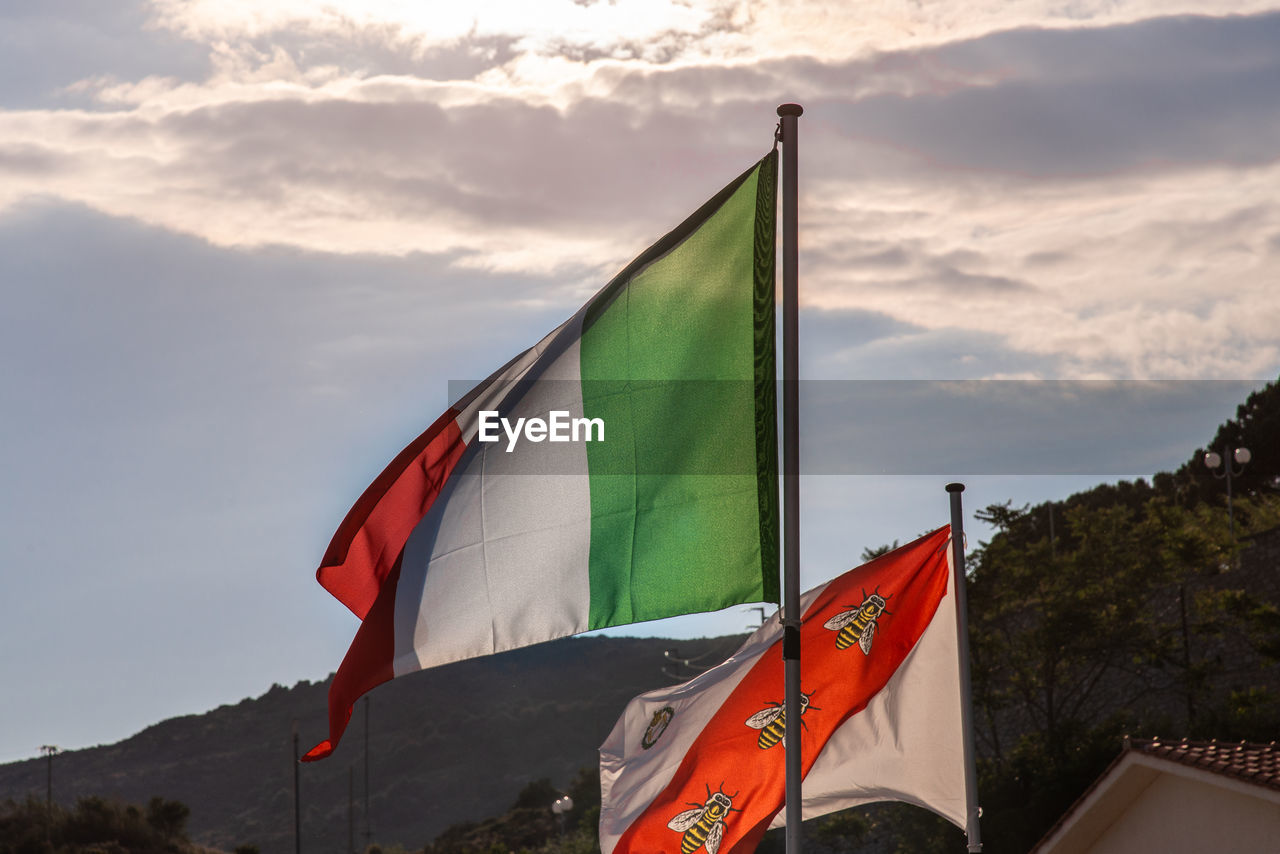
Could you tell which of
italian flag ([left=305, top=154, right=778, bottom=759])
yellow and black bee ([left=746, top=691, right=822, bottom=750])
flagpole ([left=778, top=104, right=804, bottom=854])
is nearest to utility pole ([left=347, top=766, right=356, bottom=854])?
yellow and black bee ([left=746, top=691, right=822, bottom=750])

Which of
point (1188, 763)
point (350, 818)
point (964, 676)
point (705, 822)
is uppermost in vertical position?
point (964, 676)

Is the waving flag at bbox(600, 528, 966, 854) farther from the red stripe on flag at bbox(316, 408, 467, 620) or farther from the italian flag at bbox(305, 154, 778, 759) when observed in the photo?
the red stripe on flag at bbox(316, 408, 467, 620)

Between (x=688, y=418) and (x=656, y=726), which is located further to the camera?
(x=656, y=726)

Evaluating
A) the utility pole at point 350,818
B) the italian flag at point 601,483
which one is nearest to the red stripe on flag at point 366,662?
the italian flag at point 601,483

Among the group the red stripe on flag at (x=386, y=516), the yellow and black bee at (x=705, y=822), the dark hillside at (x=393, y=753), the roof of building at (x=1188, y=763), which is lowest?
the dark hillside at (x=393, y=753)

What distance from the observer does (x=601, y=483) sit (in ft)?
30.5

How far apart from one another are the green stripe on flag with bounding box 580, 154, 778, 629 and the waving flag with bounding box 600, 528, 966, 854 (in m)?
1.60

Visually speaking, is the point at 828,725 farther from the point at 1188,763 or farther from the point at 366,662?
the point at 1188,763

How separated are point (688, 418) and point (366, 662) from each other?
2520 mm

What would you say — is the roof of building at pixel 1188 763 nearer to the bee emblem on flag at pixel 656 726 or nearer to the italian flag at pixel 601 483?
the bee emblem on flag at pixel 656 726

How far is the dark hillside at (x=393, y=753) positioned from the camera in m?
124

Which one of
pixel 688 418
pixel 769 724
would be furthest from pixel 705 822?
pixel 688 418

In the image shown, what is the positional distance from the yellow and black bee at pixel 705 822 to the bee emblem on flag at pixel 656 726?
2.08ft

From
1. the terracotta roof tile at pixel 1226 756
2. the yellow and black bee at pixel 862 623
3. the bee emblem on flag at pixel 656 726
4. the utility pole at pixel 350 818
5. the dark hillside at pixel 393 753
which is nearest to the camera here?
the yellow and black bee at pixel 862 623
